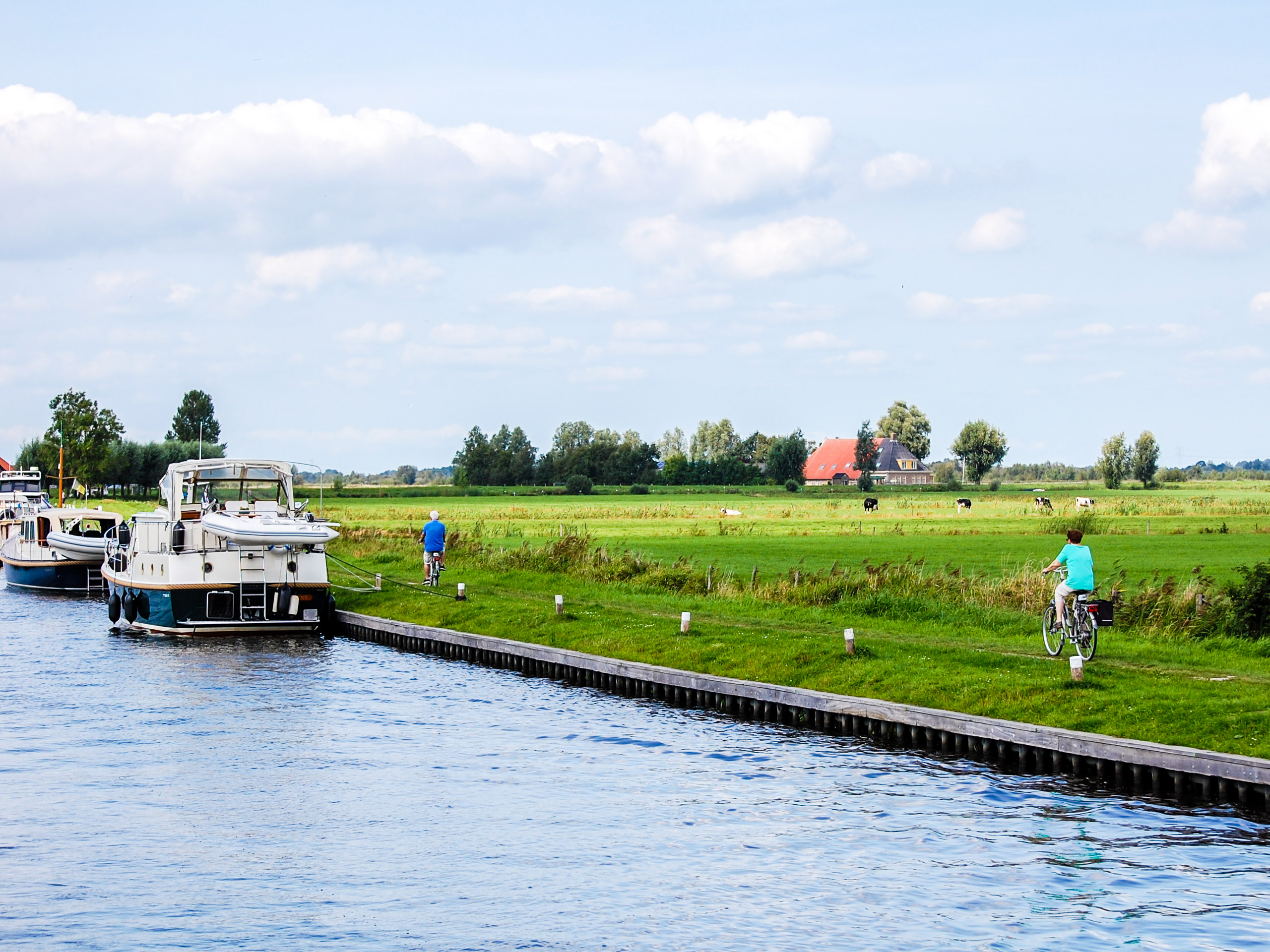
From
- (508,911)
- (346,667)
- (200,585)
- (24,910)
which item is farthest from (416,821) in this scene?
(200,585)

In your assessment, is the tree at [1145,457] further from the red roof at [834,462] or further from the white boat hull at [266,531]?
the white boat hull at [266,531]

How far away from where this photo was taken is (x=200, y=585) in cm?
3550

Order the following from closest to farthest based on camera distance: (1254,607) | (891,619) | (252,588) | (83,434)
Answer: (1254,607) → (891,619) → (252,588) → (83,434)

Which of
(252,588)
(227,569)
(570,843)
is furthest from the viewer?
(252,588)

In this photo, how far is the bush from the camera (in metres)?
24.5

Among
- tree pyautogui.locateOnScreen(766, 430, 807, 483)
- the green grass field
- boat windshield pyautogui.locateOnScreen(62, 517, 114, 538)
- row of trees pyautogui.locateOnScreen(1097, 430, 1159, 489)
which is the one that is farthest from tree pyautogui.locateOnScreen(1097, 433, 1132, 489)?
boat windshield pyautogui.locateOnScreen(62, 517, 114, 538)

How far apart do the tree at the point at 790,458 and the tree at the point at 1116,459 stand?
44.9 meters

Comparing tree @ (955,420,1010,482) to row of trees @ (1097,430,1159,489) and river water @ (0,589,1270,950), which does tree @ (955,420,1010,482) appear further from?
river water @ (0,589,1270,950)

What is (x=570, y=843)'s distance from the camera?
1572 centimetres

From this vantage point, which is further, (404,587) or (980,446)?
(980,446)

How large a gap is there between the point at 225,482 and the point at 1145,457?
170 m

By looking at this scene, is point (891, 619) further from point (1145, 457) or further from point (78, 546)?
point (1145, 457)

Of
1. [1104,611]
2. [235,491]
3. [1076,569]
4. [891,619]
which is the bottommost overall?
[891,619]

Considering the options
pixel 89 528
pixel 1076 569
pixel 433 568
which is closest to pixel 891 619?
pixel 1076 569
